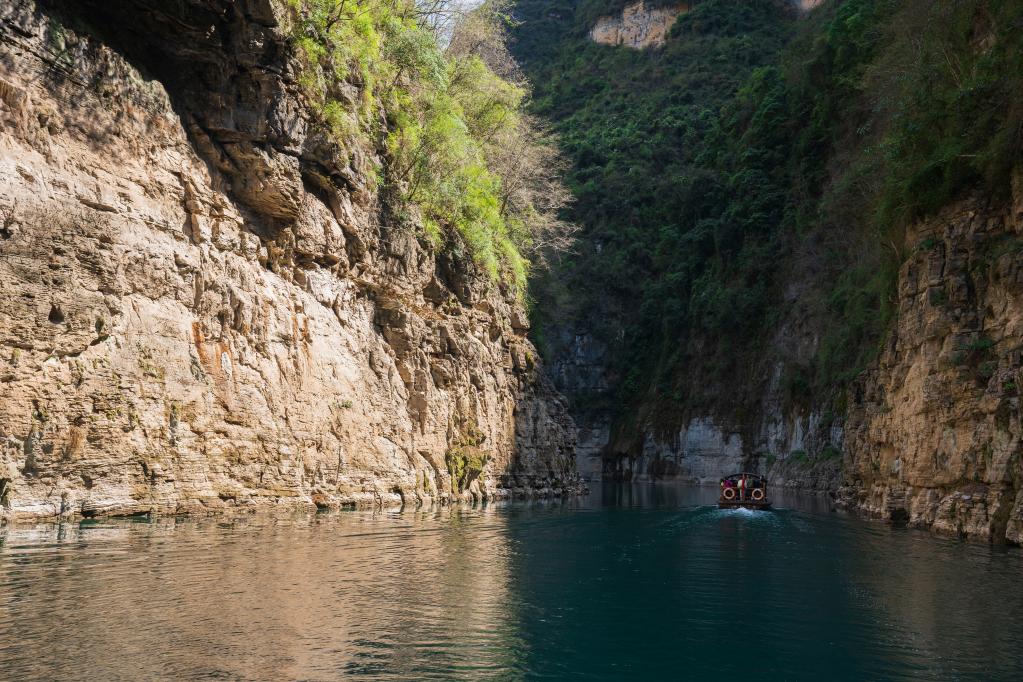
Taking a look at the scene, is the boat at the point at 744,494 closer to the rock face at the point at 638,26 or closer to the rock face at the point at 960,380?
the rock face at the point at 960,380

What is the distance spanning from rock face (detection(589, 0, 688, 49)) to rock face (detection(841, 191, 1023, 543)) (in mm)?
97439

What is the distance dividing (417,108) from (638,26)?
92535 mm

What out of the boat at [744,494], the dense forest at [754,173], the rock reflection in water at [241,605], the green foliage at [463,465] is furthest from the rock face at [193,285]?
the dense forest at [754,173]

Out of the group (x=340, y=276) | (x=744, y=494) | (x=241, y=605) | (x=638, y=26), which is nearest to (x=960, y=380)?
(x=744, y=494)

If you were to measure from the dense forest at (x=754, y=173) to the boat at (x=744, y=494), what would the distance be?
25.7 ft

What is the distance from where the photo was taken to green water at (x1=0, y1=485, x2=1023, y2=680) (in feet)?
28.3

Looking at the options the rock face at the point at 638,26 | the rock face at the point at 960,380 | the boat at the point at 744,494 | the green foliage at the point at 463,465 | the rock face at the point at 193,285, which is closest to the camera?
the rock face at the point at 193,285

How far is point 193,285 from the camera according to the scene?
21547 millimetres

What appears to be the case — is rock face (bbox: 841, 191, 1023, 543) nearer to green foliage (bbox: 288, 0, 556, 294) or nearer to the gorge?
the gorge

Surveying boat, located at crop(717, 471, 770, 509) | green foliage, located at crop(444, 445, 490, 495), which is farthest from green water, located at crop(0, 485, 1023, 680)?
boat, located at crop(717, 471, 770, 509)

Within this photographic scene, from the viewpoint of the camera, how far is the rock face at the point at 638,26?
117 meters

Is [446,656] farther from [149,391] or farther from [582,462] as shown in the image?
[582,462]

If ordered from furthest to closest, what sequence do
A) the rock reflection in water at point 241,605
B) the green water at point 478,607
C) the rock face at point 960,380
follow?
the rock face at point 960,380, the green water at point 478,607, the rock reflection in water at point 241,605

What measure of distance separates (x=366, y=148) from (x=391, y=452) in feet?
33.5
